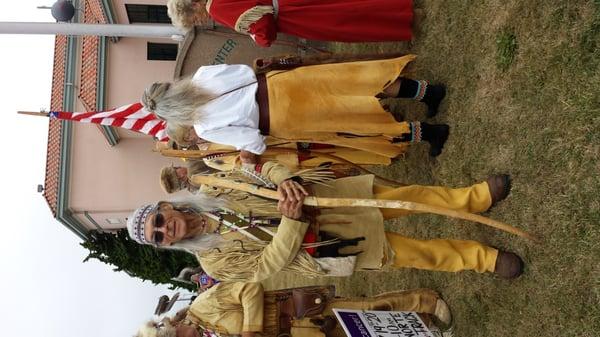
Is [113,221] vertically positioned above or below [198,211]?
below

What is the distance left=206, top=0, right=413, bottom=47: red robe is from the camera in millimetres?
4656

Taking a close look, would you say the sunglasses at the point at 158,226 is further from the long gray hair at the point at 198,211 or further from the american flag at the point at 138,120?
the american flag at the point at 138,120

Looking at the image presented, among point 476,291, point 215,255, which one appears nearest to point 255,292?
point 215,255

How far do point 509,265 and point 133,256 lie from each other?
39.2ft

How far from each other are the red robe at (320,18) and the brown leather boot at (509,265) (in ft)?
7.73

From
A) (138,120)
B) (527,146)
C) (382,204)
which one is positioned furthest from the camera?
(138,120)

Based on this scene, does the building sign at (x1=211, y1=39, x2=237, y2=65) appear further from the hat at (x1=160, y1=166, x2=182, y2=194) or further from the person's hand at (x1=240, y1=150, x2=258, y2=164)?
the person's hand at (x1=240, y1=150, x2=258, y2=164)

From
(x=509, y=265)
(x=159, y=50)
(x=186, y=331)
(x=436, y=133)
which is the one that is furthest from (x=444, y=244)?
(x=159, y=50)

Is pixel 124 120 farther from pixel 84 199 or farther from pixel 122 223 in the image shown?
pixel 122 223

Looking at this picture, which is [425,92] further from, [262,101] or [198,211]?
[198,211]

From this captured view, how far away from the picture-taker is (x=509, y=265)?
377 cm

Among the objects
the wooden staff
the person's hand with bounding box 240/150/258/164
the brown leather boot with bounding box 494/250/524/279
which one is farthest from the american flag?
the brown leather boot with bounding box 494/250/524/279

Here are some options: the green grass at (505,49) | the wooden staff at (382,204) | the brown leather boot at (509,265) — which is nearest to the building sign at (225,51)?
the wooden staff at (382,204)

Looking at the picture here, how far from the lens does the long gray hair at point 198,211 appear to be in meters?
3.75
